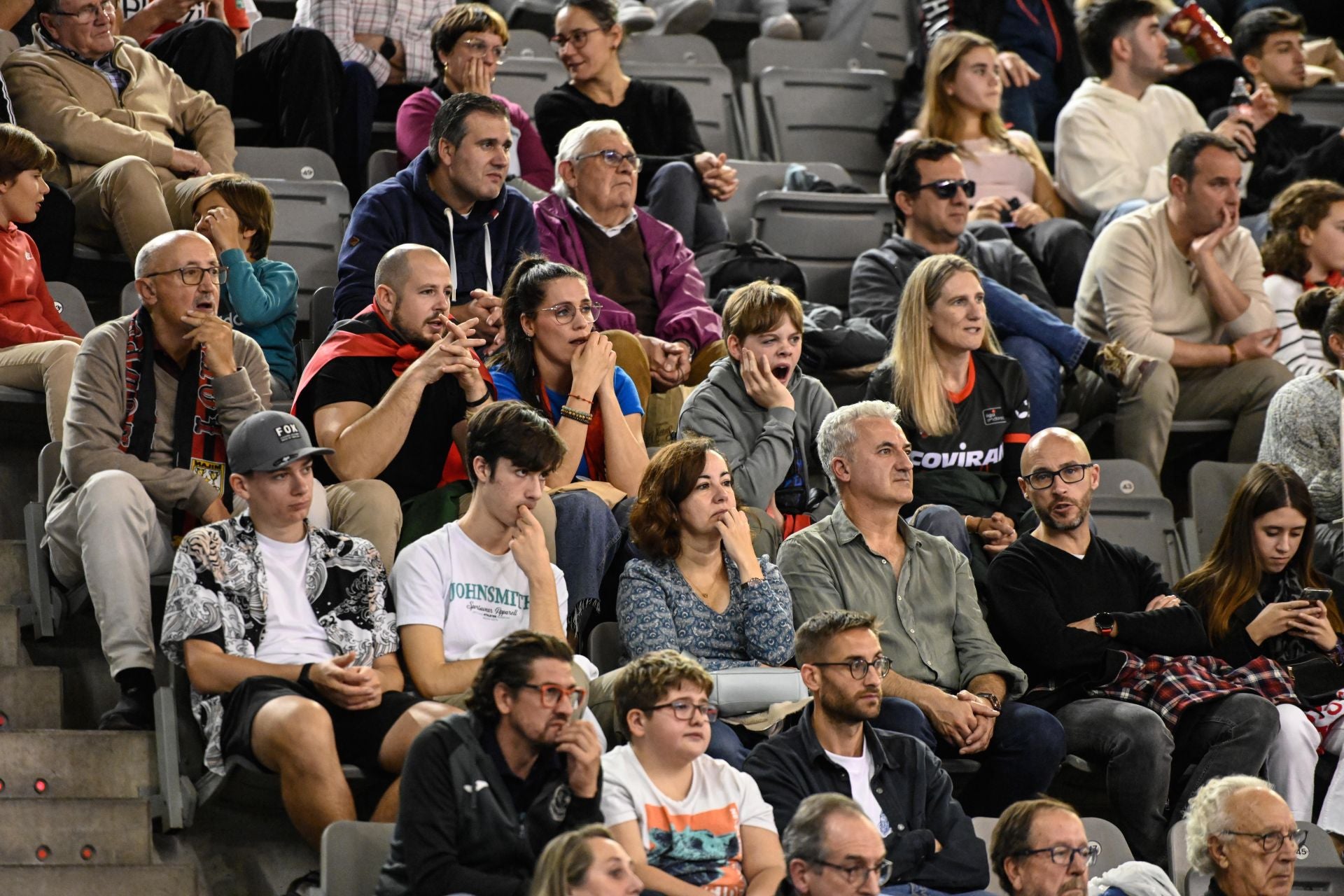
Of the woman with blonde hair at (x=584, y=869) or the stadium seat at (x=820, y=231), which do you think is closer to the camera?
the woman with blonde hair at (x=584, y=869)

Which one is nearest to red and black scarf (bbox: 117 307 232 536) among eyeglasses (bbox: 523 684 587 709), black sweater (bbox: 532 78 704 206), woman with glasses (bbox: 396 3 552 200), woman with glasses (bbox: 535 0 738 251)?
eyeglasses (bbox: 523 684 587 709)

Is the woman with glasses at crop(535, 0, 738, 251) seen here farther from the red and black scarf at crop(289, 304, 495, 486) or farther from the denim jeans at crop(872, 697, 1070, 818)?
the denim jeans at crop(872, 697, 1070, 818)

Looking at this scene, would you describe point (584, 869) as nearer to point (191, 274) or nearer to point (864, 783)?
point (864, 783)

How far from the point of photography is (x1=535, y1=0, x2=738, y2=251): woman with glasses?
6.22 m

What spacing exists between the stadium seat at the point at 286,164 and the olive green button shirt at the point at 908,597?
230 centimetres

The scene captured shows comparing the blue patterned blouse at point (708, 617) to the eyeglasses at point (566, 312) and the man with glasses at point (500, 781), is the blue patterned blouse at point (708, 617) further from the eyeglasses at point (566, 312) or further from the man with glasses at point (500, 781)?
the eyeglasses at point (566, 312)

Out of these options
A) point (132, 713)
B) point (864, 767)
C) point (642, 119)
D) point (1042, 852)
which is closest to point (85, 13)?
point (642, 119)

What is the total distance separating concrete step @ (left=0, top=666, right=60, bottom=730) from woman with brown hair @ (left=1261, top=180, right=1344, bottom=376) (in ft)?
12.7

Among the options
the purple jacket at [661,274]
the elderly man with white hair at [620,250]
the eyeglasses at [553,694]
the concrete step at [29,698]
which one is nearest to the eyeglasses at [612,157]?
the elderly man with white hair at [620,250]

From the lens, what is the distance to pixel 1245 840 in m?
4.06

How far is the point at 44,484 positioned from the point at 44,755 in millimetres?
744

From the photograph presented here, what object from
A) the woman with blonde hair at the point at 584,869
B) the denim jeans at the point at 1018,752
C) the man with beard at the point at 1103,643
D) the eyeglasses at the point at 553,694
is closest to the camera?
the woman with blonde hair at the point at 584,869

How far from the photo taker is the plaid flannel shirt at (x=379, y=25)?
6.52 m

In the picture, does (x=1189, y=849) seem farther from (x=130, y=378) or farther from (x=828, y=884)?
(x=130, y=378)
